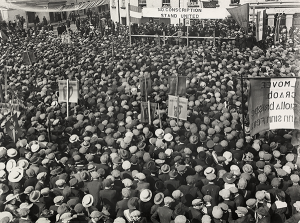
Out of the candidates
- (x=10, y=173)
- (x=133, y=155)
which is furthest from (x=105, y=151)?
(x=10, y=173)

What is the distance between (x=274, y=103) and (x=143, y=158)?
274 centimetres

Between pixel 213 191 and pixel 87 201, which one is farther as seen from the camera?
pixel 213 191

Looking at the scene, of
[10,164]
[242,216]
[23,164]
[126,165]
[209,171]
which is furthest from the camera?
[10,164]

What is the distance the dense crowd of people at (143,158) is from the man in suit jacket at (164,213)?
22 millimetres

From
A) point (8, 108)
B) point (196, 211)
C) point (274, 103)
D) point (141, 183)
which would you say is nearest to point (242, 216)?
point (196, 211)

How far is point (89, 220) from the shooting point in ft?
18.6

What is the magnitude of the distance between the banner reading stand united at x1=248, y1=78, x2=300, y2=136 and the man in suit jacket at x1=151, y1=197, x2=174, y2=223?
2.29 metres

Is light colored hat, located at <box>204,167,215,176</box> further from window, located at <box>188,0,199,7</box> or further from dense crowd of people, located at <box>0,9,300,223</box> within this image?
window, located at <box>188,0,199,7</box>

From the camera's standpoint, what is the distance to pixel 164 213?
5543 millimetres

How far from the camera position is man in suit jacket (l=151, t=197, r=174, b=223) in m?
5.51

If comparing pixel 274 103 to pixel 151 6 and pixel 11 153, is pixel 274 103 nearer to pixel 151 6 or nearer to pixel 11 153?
pixel 11 153

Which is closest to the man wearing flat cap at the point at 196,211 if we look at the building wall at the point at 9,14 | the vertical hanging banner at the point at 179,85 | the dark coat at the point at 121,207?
the dark coat at the point at 121,207

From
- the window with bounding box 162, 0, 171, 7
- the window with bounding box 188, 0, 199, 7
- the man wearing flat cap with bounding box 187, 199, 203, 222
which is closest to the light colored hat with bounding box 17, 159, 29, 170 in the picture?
the man wearing flat cap with bounding box 187, 199, 203, 222

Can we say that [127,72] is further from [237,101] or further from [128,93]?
[237,101]
